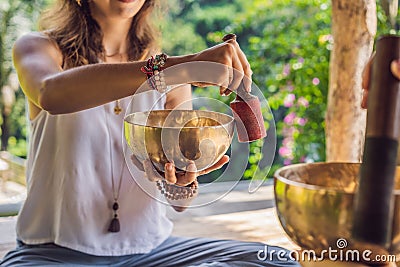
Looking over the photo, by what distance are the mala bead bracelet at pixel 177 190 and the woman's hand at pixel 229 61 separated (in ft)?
1.23

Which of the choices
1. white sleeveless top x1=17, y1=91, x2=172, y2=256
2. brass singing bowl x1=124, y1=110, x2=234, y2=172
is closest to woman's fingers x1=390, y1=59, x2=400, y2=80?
brass singing bowl x1=124, y1=110, x2=234, y2=172

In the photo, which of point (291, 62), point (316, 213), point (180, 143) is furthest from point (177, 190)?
point (291, 62)

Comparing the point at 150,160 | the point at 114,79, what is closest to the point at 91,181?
the point at 114,79

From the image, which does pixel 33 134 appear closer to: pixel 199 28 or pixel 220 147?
pixel 220 147

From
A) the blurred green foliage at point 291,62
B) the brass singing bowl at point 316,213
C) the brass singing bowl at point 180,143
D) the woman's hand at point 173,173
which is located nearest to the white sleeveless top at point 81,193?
the woman's hand at point 173,173

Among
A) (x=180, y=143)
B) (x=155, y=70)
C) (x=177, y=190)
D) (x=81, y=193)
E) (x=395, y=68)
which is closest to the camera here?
(x=395, y=68)

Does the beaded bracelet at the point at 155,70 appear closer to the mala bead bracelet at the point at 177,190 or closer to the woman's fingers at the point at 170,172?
the woman's fingers at the point at 170,172

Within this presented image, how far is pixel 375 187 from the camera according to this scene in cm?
51

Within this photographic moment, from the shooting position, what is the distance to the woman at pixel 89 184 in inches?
56.4

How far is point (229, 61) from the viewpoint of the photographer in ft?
3.01

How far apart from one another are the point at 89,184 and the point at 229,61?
2.42ft

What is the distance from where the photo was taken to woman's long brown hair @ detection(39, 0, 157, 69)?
1564 millimetres

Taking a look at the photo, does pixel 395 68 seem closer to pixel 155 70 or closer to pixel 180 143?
pixel 180 143

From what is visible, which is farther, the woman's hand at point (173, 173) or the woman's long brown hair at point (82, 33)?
the woman's long brown hair at point (82, 33)
